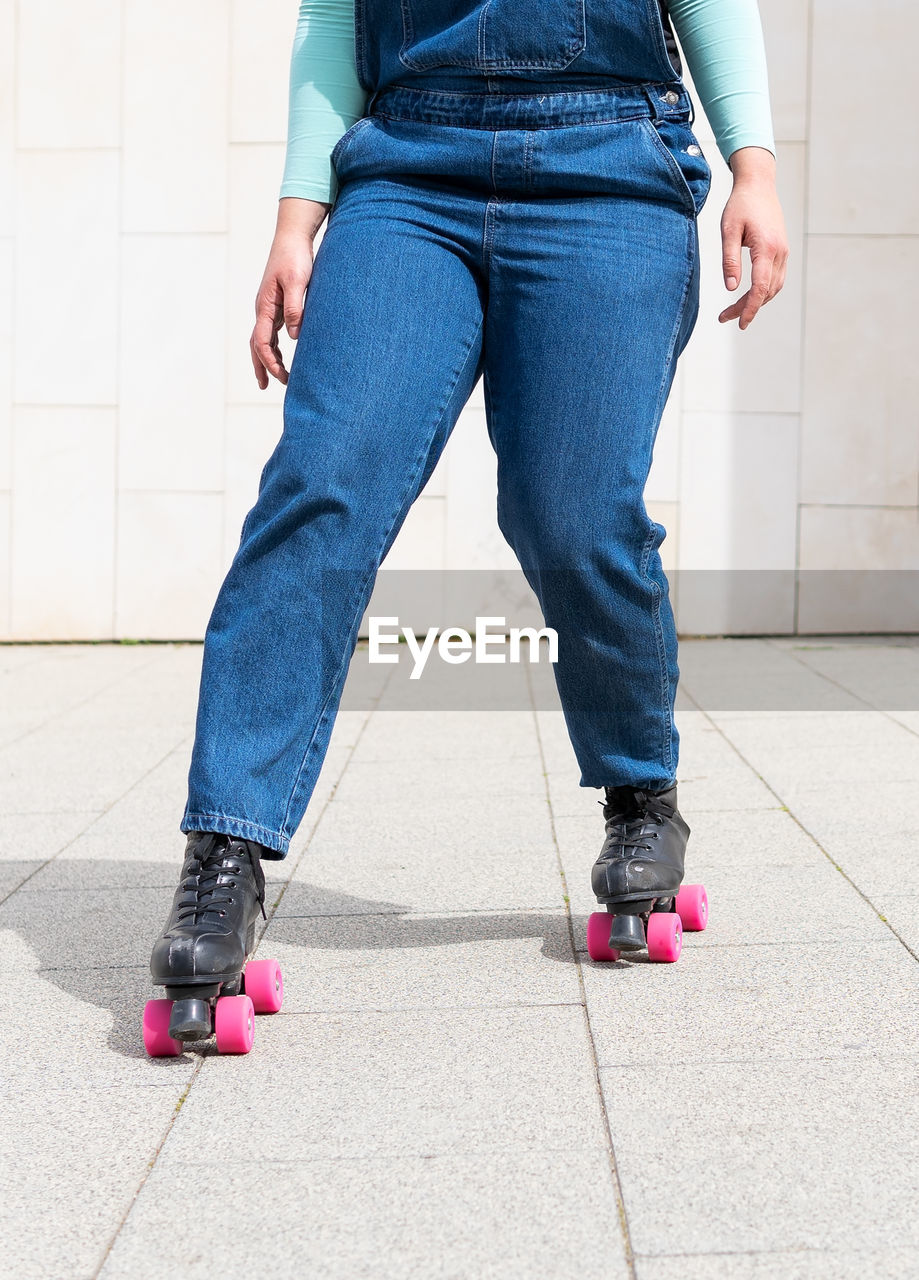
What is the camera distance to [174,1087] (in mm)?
1737

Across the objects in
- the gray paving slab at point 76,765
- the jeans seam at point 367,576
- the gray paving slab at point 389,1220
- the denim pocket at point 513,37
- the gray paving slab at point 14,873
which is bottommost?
the gray paving slab at point 76,765

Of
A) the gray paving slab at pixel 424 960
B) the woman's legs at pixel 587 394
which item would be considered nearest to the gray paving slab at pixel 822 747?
the gray paving slab at pixel 424 960

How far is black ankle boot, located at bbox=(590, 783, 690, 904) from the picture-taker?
2.11 meters

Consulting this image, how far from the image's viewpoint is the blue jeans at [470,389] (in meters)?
1.87

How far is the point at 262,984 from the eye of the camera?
1938 mm

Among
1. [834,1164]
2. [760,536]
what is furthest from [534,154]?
[760,536]

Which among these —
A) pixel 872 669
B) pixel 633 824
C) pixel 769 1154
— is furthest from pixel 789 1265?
pixel 872 669

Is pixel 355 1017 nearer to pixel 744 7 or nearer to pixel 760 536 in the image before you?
pixel 744 7

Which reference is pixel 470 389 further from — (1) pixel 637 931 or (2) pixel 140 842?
(2) pixel 140 842

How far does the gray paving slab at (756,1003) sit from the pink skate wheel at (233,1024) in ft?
1.50

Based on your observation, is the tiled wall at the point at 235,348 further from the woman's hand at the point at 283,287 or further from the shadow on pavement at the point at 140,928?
the woman's hand at the point at 283,287

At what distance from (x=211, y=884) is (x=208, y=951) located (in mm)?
97

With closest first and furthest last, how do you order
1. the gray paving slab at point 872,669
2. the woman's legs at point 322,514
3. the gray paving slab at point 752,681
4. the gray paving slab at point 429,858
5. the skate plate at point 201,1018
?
the skate plate at point 201,1018
the woman's legs at point 322,514
the gray paving slab at point 429,858
the gray paving slab at point 752,681
the gray paving slab at point 872,669

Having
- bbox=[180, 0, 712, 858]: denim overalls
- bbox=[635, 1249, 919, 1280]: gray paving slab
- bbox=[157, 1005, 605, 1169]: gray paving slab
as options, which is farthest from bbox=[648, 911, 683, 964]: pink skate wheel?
bbox=[635, 1249, 919, 1280]: gray paving slab
